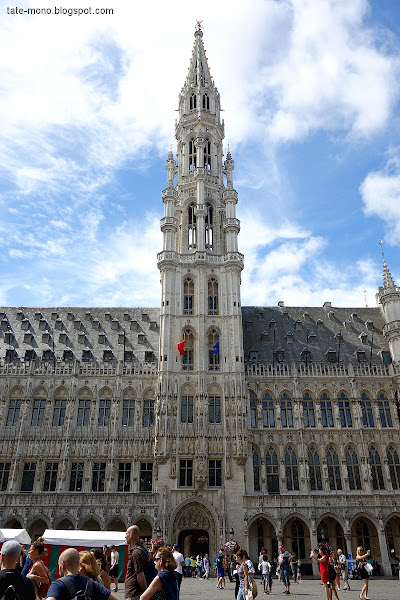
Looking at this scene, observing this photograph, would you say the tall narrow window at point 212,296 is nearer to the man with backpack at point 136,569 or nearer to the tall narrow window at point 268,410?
the tall narrow window at point 268,410

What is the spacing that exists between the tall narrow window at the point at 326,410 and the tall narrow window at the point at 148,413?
639 inches

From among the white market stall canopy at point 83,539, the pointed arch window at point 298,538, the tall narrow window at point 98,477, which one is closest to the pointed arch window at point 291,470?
the pointed arch window at point 298,538

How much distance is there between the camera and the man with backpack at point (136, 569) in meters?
8.82

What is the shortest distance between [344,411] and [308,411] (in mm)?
3496

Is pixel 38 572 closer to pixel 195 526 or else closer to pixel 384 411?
pixel 195 526

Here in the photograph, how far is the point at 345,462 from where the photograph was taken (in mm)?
44031

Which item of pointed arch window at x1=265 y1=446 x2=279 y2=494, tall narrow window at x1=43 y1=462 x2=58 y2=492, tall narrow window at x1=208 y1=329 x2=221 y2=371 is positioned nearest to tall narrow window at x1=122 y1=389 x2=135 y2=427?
tall narrow window at x1=43 y1=462 x2=58 y2=492

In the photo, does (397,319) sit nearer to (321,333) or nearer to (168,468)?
(321,333)

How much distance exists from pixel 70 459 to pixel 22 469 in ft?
14.3

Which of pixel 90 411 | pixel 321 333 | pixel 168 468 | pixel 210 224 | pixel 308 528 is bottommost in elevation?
pixel 308 528

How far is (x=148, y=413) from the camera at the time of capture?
4603 centimetres

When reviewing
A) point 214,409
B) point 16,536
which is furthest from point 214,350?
point 16,536

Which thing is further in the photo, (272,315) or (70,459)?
(272,315)

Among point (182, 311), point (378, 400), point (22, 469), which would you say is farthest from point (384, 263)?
point (22, 469)
